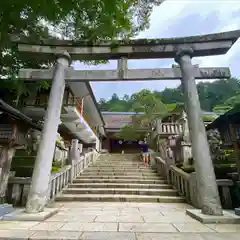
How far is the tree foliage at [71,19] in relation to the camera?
4.63m

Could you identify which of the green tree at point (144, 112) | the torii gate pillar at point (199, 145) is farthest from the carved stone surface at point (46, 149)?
the green tree at point (144, 112)

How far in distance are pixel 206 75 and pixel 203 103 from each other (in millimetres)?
41604

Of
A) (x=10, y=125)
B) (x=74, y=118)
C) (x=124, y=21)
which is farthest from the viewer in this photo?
(x=74, y=118)

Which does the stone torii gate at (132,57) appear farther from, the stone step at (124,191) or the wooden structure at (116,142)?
the wooden structure at (116,142)

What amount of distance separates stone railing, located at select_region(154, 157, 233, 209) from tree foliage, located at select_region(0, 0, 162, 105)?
197 inches

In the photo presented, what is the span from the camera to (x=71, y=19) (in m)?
5.94

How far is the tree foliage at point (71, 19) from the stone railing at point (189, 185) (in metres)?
5.00

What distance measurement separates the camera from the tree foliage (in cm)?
463

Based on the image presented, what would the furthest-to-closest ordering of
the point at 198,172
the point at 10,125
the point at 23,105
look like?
the point at 23,105 < the point at 10,125 < the point at 198,172

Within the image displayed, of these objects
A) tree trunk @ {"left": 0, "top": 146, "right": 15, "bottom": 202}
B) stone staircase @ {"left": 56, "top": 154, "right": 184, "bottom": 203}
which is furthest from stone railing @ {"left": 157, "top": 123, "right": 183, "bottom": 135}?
tree trunk @ {"left": 0, "top": 146, "right": 15, "bottom": 202}

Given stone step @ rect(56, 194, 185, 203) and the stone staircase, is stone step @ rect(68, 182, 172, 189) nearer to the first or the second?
the stone staircase

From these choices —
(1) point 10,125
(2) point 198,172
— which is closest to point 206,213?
(2) point 198,172

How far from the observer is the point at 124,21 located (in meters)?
5.56

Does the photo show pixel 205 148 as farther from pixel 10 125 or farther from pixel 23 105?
pixel 23 105
